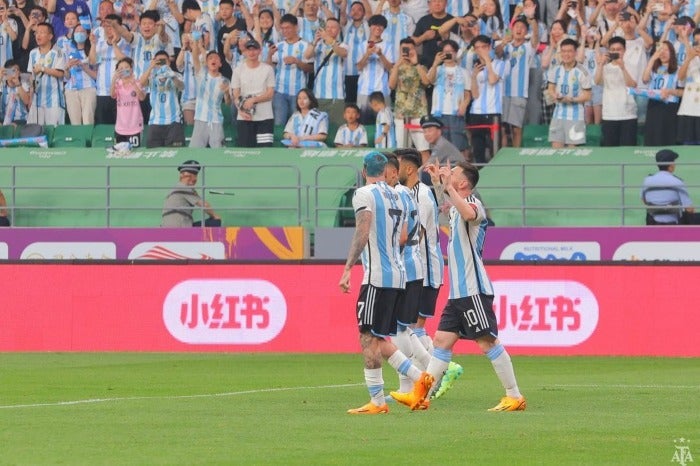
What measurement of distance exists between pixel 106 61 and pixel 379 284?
56.4 ft

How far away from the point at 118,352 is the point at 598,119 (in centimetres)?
959

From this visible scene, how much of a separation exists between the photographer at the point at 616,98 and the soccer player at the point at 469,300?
1272 centimetres

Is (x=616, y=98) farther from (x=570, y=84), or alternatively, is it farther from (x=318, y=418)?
(x=318, y=418)

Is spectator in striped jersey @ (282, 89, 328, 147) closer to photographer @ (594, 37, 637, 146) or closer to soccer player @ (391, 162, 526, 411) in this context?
photographer @ (594, 37, 637, 146)

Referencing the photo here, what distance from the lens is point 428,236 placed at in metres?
15.9

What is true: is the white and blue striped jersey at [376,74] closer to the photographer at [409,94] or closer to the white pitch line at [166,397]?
the photographer at [409,94]

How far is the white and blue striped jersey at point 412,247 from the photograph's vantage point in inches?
567

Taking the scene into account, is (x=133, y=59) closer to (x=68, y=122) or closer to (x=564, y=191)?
(x=68, y=122)

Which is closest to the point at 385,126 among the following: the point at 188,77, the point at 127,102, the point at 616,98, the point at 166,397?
the point at 616,98

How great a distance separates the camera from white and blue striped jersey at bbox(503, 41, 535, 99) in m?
27.0

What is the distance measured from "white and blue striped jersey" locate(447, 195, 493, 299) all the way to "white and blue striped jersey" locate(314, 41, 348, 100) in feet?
47.5

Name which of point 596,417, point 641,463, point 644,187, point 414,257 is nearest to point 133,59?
point 644,187

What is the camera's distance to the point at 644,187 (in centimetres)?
2405

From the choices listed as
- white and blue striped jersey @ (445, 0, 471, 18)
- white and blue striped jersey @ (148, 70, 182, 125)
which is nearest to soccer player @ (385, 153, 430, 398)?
white and blue striped jersey @ (445, 0, 471, 18)
